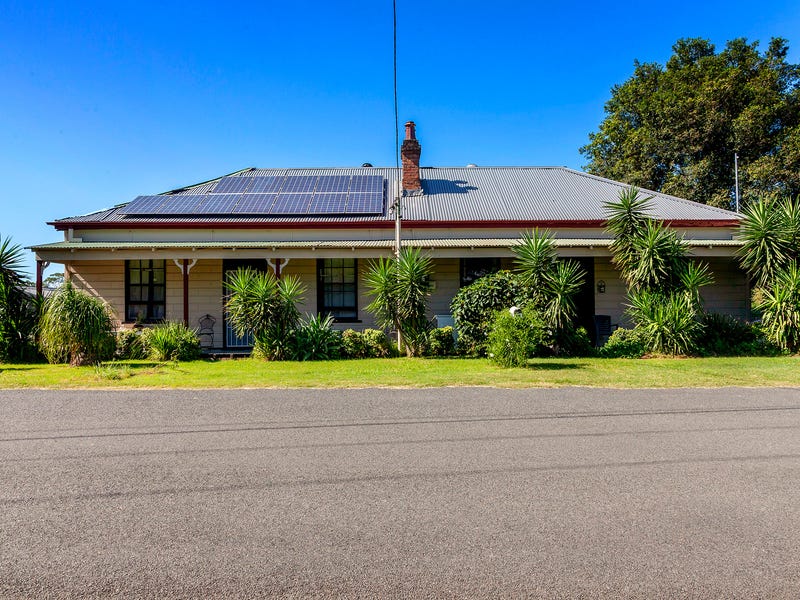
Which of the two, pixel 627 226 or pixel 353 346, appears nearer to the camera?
pixel 353 346

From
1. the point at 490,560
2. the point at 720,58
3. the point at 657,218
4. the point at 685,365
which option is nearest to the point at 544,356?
the point at 685,365

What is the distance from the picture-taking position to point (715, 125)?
26.6m

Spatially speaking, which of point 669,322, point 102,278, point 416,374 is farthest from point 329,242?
point 669,322

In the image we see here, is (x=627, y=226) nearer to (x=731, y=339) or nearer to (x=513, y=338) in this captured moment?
(x=731, y=339)

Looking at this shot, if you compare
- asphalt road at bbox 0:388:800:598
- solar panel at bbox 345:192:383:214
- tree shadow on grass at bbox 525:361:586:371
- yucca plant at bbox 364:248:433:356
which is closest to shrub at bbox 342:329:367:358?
yucca plant at bbox 364:248:433:356

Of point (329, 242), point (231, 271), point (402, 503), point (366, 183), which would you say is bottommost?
point (402, 503)

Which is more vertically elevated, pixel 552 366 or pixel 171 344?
pixel 171 344

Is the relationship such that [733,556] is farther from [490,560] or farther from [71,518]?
[71,518]

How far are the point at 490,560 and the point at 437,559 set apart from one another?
0.93 feet

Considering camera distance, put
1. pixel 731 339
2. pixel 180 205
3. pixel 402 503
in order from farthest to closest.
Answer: pixel 180 205, pixel 731 339, pixel 402 503

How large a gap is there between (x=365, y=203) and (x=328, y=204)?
1.10 metres

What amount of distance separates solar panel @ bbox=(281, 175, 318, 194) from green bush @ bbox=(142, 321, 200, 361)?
6.60 metres

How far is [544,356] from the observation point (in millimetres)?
12734

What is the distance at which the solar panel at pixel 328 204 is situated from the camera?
16.5 metres
